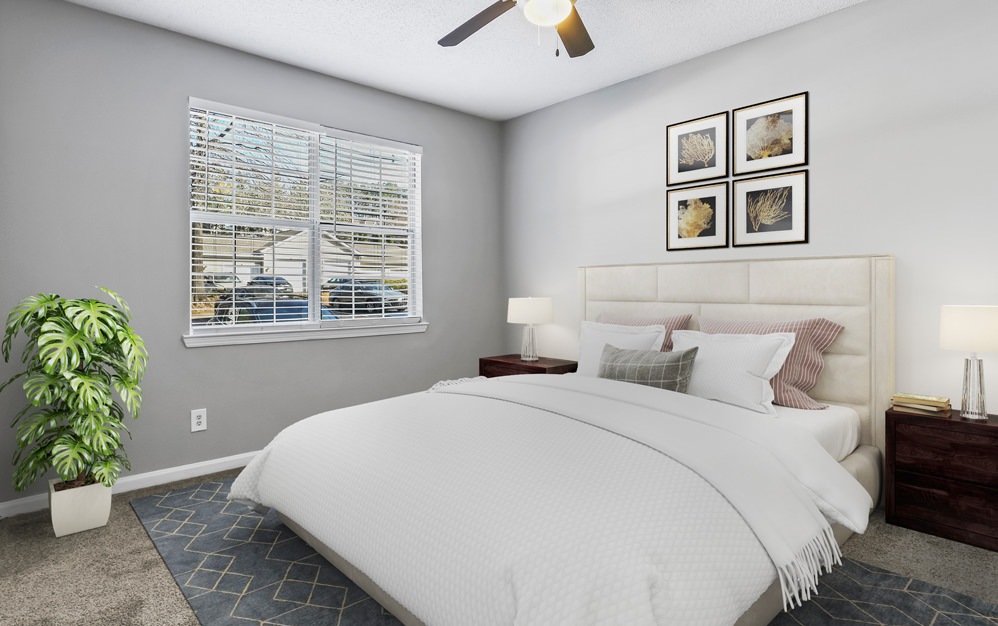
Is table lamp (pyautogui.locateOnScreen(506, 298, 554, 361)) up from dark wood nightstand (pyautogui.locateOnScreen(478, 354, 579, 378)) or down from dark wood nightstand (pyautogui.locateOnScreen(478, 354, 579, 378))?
up

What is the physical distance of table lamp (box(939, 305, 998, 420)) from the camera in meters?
2.30

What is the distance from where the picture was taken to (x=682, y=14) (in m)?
2.96

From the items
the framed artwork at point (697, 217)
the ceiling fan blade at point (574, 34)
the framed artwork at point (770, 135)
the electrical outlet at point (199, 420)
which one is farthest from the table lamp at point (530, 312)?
the electrical outlet at point (199, 420)

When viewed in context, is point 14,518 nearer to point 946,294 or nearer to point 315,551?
point 315,551

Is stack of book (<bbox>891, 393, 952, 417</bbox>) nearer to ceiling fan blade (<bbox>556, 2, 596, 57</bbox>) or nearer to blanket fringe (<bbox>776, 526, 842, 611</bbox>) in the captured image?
blanket fringe (<bbox>776, 526, 842, 611</bbox>)

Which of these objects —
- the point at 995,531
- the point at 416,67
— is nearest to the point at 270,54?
the point at 416,67

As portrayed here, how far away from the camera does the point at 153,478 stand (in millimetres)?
3133

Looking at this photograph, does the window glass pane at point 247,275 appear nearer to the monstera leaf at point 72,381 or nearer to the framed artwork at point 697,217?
the monstera leaf at point 72,381

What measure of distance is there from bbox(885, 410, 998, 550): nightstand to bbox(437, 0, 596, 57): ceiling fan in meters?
2.23

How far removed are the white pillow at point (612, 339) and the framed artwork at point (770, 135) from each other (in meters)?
1.14

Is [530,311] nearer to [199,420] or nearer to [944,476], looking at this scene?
[199,420]

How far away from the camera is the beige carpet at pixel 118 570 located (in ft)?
6.28

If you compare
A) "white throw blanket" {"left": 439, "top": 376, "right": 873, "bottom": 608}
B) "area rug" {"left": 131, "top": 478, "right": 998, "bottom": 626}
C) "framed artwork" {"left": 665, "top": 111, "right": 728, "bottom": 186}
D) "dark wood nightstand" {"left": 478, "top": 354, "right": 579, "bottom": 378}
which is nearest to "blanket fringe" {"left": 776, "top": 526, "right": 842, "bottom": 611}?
"white throw blanket" {"left": 439, "top": 376, "right": 873, "bottom": 608}

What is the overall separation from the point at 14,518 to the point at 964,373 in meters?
4.55
